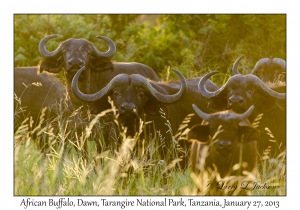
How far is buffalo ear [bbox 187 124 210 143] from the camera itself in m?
6.93

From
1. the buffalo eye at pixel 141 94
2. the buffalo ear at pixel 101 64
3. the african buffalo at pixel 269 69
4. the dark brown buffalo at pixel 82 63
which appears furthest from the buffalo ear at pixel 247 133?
the african buffalo at pixel 269 69

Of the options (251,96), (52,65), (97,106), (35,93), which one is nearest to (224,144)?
(251,96)

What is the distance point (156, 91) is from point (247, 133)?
2.34 meters

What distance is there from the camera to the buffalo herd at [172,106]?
22.8 feet

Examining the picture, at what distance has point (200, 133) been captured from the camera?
22.8 ft

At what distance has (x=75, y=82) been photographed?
9.09 metres

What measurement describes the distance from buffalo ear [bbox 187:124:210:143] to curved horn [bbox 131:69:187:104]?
187 centimetres

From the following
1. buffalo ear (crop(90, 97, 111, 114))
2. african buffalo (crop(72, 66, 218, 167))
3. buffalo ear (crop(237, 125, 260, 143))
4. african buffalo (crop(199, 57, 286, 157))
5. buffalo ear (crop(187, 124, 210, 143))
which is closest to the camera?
buffalo ear (crop(237, 125, 260, 143))

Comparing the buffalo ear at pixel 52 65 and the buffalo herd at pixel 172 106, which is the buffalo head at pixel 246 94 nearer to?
the buffalo herd at pixel 172 106

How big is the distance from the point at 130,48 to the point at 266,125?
533cm

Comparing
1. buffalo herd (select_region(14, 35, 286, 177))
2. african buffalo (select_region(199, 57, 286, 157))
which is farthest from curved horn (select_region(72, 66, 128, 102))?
african buffalo (select_region(199, 57, 286, 157))

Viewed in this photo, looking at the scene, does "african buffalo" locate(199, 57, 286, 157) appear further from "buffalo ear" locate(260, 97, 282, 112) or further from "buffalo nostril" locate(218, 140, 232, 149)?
"buffalo nostril" locate(218, 140, 232, 149)

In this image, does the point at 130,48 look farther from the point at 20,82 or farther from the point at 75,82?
the point at 75,82
